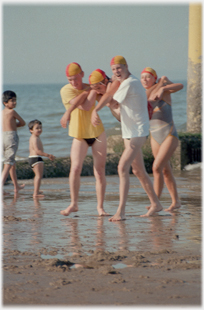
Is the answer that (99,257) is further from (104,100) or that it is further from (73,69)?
(73,69)

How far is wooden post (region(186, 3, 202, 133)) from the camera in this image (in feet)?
41.1

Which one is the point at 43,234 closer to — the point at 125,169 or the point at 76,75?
the point at 125,169

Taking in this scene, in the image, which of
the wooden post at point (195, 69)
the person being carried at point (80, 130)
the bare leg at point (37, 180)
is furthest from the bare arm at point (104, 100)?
the wooden post at point (195, 69)

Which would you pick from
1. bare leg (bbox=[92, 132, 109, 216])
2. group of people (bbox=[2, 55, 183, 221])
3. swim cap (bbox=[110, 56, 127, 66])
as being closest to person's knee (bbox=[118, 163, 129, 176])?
group of people (bbox=[2, 55, 183, 221])

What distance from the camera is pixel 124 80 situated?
5941mm

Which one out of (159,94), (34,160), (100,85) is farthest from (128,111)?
(34,160)

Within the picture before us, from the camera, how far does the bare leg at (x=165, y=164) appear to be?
655 cm

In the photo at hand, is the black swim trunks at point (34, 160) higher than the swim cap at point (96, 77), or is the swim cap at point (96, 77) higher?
the swim cap at point (96, 77)

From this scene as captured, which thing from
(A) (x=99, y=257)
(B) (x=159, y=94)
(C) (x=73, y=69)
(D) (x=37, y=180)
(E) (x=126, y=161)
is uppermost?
(C) (x=73, y=69)

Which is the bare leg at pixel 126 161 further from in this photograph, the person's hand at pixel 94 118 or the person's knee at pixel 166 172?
the person's knee at pixel 166 172

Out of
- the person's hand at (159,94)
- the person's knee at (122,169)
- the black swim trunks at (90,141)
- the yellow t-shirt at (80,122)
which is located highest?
the person's hand at (159,94)

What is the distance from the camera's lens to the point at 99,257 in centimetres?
430

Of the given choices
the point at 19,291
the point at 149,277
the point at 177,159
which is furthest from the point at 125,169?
the point at 177,159

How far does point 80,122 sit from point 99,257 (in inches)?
95.6
